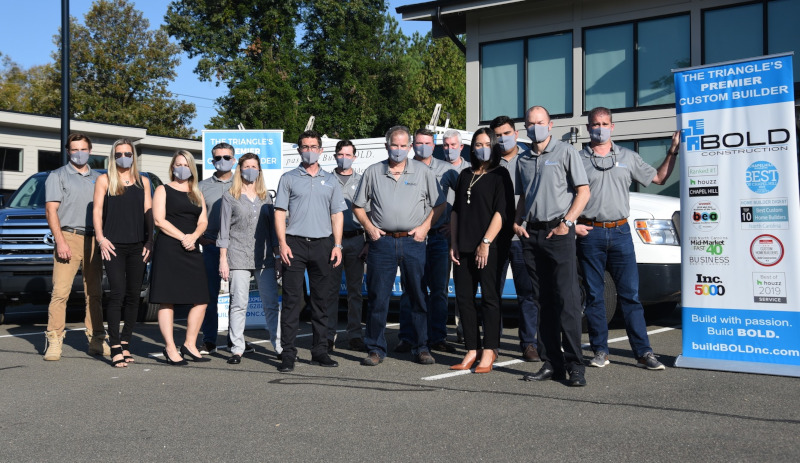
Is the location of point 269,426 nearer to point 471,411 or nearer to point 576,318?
point 471,411

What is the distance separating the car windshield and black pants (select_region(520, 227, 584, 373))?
338 inches

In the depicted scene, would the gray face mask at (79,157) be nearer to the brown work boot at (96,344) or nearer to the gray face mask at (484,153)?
the brown work boot at (96,344)

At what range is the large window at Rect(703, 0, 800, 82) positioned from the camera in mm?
17031

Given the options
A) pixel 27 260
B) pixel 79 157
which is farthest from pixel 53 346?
pixel 27 260

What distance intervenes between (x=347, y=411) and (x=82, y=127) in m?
27.7

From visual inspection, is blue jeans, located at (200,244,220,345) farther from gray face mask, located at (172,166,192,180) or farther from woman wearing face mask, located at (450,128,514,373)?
woman wearing face mask, located at (450,128,514,373)

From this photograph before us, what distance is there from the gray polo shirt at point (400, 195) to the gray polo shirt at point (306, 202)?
0.93ft

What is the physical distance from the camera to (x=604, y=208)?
745 centimetres

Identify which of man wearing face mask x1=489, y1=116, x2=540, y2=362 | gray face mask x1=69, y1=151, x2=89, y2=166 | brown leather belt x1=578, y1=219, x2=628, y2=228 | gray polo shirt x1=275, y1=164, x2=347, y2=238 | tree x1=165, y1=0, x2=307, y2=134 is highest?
tree x1=165, y1=0, x2=307, y2=134

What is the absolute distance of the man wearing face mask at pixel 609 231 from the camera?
7461 millimetres

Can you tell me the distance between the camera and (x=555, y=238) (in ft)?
22.2

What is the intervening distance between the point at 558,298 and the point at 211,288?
3745 mm

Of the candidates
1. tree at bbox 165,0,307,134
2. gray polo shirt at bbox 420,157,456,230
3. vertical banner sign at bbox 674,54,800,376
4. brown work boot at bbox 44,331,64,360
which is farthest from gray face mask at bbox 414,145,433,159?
tree at bbox 165,0,307,134

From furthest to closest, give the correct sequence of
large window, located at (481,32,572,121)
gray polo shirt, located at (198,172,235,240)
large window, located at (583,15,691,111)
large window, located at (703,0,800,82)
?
large window, located at (481,32,572,121)
large window, located at (583,15,691,111)
large window, located at (703,0,800,82)
gray polo shirt, located at (198,172,235,240)
